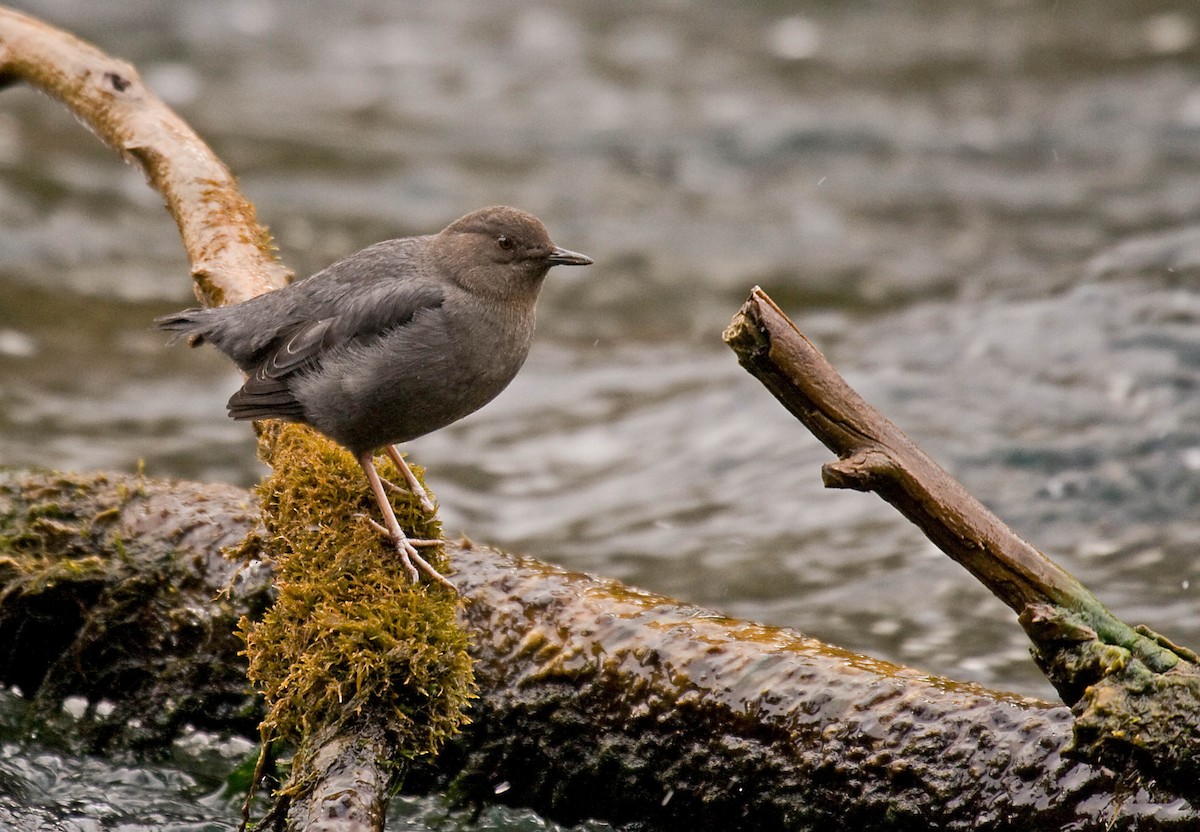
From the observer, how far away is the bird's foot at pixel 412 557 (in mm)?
3686

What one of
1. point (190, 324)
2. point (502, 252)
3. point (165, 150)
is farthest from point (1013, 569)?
point (165, 150)

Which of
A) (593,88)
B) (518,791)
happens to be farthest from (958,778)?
(593,88)

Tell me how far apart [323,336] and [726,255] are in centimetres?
741

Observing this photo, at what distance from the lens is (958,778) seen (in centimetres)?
334

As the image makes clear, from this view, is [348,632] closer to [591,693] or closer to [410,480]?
[591,693]

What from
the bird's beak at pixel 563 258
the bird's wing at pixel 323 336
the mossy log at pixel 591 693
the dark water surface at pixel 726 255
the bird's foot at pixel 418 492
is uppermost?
the dark water surface at pixel 726 255

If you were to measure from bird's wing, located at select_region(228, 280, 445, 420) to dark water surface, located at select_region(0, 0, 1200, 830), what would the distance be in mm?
2813

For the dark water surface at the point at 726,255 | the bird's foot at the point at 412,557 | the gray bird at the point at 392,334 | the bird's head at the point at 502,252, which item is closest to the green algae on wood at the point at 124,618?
the gray bird at the point at 392,334

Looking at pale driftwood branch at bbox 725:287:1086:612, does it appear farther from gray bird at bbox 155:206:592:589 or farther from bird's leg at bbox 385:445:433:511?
bird's leg at bbox 385:445:433:511

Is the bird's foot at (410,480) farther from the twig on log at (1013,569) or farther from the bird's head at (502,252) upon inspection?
the twig on log at (1013,569)

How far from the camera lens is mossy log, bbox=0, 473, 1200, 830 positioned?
3344mm

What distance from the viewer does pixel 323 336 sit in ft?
13.8

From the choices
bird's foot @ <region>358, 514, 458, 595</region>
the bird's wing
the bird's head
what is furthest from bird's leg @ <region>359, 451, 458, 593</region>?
the bird's head

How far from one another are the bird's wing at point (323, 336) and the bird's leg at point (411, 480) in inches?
13.6
